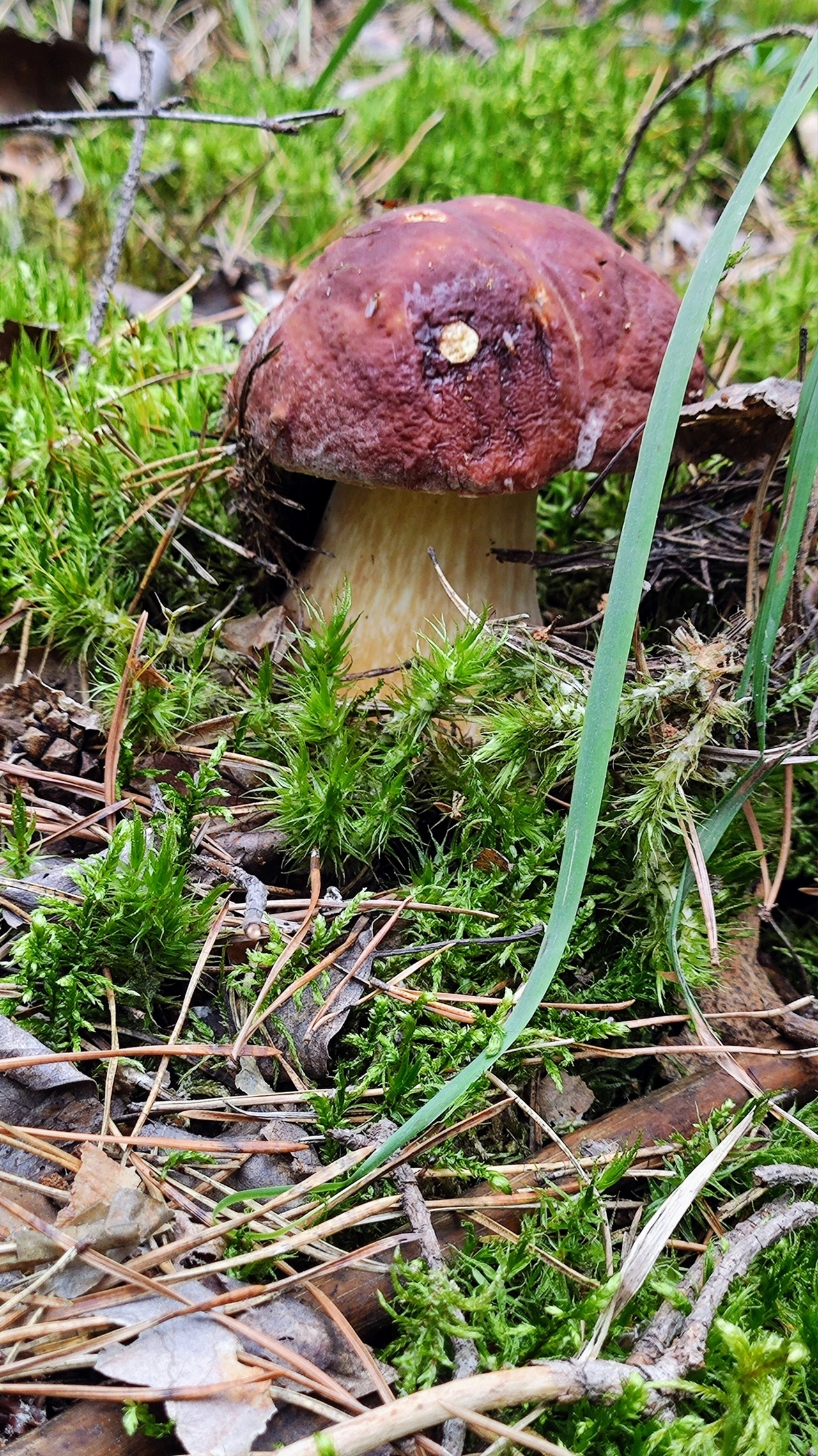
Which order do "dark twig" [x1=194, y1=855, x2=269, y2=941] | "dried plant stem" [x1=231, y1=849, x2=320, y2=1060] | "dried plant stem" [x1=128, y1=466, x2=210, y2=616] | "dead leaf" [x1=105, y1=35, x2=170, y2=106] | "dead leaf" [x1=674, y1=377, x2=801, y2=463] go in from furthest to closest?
"dead leaf" [x1=105, y1=35, x2=170, y2=106] < "dried plant stem" [x1=128, y1=466, x2=210, y2=616] < "dead leaf" [x1=674, y1=377, x2=801, y2=463] < "dark twig" [x1=194, y1=855, x2=269, y2=941] < "dried plant stem" [x1=231, y1=849, x2=320, y2=1060]

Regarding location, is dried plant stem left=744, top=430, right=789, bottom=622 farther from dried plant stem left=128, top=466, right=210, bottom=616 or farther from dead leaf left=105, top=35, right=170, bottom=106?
dead leaf left=105, top=35, right=170, bottom=106

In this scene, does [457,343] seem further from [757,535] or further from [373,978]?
[373,978]

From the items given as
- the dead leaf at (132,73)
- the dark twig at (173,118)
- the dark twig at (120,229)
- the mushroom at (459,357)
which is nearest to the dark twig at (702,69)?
the mushroom at (459,357)

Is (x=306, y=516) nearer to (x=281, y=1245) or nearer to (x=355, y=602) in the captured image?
(x=355, y=602)

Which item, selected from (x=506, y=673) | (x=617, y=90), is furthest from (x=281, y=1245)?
(x=617, y=90)

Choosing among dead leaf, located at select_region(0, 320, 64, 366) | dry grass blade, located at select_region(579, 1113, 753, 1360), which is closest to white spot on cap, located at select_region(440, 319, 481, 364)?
dead leaf, located at select_region(0, 320, 64, 366)

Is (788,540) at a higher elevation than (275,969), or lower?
higher

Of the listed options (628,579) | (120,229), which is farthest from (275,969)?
(120,229)

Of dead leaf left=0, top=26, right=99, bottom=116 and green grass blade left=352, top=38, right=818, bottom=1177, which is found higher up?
dead leaf left=0, top=26, right=99, bottom=116
